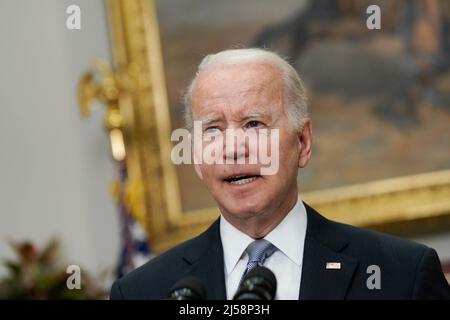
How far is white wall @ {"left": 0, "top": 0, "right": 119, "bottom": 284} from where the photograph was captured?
32.1 ft

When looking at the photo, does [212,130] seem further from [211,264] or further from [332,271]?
[332,271]

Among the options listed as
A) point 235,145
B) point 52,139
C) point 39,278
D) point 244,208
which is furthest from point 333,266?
point 52,139

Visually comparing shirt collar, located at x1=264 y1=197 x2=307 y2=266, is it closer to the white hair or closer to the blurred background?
the white hair

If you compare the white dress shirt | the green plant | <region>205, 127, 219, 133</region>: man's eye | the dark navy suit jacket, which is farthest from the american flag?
<region>205, 127, 219, 133</region>: man's eye

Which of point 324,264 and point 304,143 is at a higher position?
point 304,143

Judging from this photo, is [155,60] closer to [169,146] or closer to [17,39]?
[169,146]

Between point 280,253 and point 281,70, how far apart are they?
1.90ft

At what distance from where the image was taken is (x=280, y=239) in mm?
3146

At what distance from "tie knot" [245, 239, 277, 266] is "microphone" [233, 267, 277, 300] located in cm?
55

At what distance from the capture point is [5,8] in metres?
9.97

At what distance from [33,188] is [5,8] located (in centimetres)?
175

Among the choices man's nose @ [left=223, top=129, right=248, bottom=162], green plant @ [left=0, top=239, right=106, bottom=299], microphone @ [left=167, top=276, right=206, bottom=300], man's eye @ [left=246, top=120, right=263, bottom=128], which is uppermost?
man's eye @ [left=246, top=120, right=263, bottom=128]
